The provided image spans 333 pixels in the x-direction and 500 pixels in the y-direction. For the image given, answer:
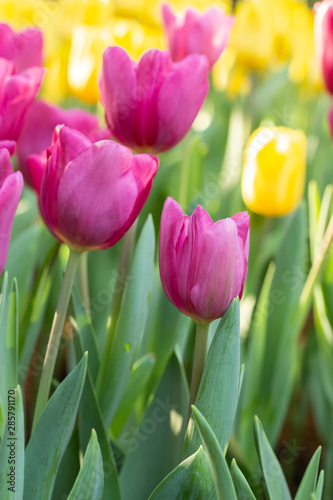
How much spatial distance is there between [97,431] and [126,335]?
0.35 feet

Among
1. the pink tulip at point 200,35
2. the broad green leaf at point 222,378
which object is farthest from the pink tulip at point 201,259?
the pink tulip at point 200,35

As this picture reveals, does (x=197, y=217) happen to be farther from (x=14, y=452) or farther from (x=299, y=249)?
(x=299, y=249)

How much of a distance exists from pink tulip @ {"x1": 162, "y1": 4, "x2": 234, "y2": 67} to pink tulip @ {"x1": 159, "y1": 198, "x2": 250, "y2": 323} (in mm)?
475

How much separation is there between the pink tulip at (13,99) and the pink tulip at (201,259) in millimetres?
208

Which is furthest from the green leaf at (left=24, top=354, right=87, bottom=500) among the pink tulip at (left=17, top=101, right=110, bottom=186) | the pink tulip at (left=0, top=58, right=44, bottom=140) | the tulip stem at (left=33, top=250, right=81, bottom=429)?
the pink tulip at (left=17, top=101, right=110, bottom=186)

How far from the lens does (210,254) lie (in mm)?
465

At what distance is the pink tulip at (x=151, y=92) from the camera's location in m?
0.61

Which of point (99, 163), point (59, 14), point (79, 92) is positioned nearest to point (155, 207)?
point (79, 92)

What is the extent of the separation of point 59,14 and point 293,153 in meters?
1.10

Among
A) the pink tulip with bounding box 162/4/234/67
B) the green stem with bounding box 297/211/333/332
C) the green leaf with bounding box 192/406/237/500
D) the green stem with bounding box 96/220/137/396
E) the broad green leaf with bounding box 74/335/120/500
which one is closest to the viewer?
the green leaf with bounding box 192/406/237/500

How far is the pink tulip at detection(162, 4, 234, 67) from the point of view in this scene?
2.91 feet

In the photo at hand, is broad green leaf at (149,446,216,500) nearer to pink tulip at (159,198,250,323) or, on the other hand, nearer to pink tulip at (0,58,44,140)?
pink tulip at (159,198,250,323)

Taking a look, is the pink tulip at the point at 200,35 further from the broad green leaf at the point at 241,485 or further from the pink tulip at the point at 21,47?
the broad green leaf at the point at 241,485

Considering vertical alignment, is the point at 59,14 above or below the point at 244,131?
above
